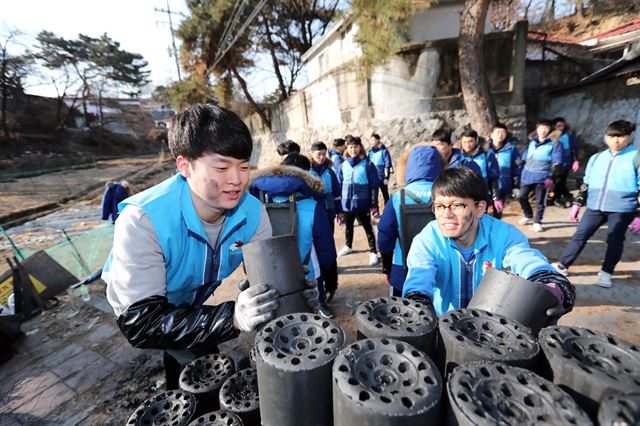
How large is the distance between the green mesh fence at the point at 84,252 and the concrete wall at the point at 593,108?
12.4 meters

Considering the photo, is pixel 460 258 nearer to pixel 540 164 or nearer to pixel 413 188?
pixel 413 188

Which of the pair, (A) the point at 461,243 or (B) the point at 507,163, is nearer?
(A) the point at 461,243

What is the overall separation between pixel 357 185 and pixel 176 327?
4.35 metres

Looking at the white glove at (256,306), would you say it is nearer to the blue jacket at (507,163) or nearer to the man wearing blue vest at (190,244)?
the man wearing blue vest at (190,244)

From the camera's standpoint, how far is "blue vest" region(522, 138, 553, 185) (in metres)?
5.77

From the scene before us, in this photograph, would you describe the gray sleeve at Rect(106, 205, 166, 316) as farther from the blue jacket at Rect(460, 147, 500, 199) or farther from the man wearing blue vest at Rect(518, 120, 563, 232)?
the man wearing blue vest at Rect(518, 120, 563, 232)

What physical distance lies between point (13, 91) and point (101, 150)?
10305 mm

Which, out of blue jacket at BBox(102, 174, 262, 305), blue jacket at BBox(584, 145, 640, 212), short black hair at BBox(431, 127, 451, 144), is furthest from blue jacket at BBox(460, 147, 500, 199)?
blue jacket at BBox(102, 174, 262, 305)

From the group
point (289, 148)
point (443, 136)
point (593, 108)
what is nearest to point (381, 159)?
point (443, 136)

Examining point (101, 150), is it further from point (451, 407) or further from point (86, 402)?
point (451, 407)

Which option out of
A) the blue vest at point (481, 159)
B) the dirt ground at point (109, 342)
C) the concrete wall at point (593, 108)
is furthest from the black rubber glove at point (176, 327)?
the concrete wall at point (593, 108)

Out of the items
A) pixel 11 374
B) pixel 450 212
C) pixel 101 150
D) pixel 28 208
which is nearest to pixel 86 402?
pixel 11 374

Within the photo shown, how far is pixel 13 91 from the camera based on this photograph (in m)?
32.2

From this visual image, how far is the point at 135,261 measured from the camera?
1.42 meters
